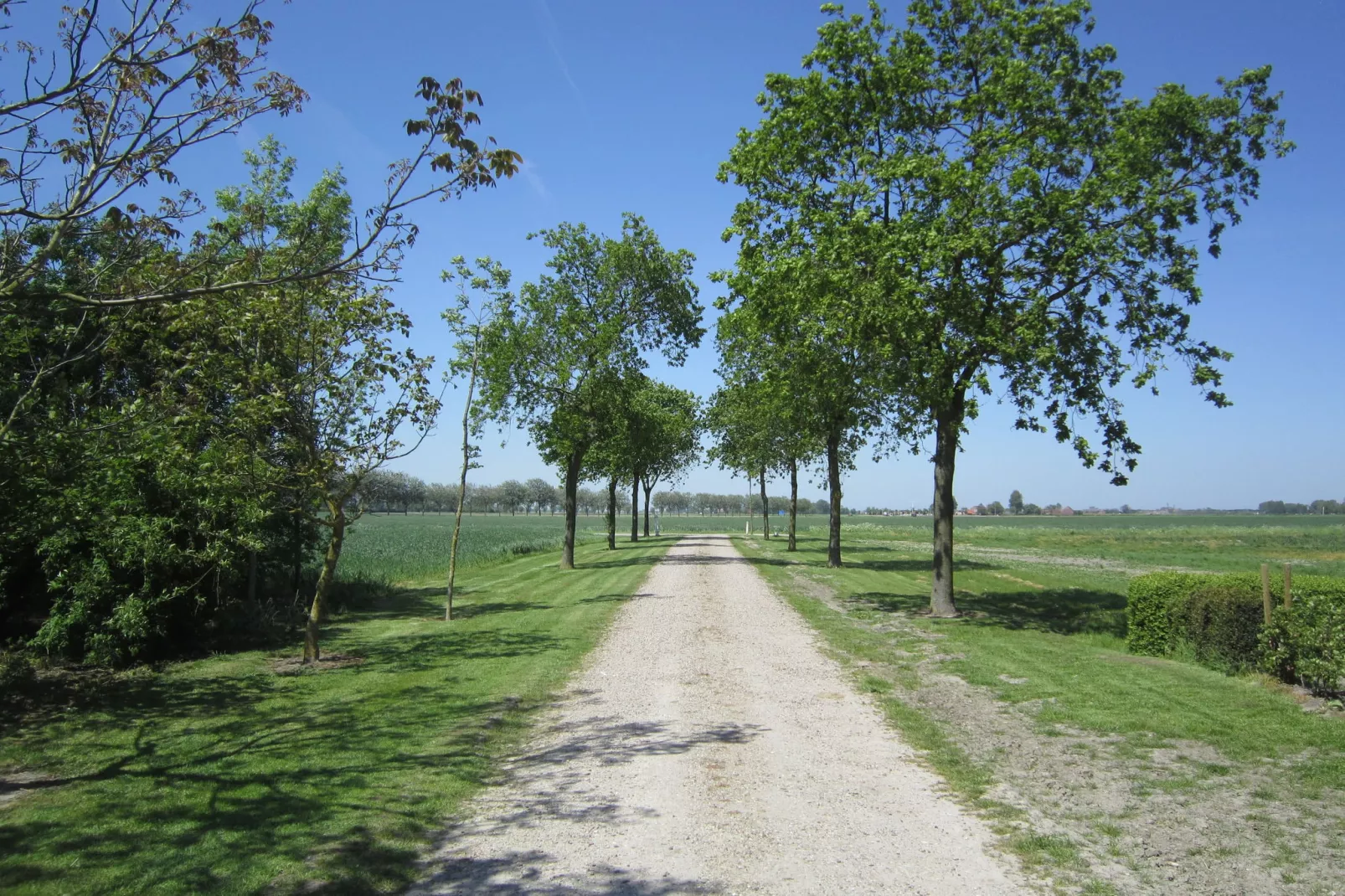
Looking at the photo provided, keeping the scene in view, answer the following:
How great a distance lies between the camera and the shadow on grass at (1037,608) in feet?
52.3

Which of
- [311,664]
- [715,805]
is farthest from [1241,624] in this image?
[311,664]

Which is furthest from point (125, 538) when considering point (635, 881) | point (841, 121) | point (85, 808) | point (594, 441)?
point (594, 441)

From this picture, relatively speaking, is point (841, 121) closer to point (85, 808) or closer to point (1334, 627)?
point (1334, 627)

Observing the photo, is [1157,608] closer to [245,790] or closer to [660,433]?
[245,790]

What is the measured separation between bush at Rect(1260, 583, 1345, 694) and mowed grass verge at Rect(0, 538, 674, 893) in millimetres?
8190

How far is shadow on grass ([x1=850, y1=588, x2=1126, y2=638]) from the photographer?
15.9m

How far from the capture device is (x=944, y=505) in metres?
16.7

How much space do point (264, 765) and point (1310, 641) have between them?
10320 mm

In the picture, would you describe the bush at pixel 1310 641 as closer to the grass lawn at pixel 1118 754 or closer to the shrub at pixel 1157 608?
the grass lawn at pixel 1118 754

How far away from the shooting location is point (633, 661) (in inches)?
467

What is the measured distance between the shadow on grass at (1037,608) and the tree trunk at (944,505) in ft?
1.77

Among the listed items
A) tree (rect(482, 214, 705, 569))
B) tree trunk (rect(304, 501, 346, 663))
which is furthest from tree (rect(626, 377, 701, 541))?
tree trunk (rect(304, 501, 346, 663))

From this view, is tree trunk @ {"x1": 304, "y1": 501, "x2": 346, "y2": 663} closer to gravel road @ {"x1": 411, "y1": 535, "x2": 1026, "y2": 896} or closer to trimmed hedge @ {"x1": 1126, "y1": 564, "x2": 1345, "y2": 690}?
gravel road @ {"x1": 411, "y1": 535, "x2": 1026, "y2": 896}

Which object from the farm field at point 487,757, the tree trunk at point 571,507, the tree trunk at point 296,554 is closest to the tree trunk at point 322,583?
the farm field at point 487,757
